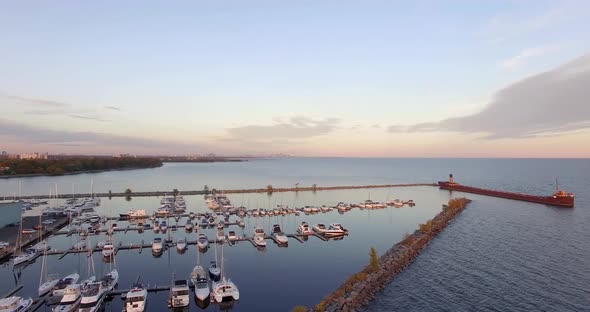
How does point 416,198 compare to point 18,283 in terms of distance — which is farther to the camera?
point 416,198

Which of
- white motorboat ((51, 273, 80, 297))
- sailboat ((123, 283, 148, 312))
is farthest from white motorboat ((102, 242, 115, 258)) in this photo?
sailboat ((123, 283, 148, 312))

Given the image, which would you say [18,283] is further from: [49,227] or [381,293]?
[381,293]

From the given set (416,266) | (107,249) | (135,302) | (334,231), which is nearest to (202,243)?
(107,249)

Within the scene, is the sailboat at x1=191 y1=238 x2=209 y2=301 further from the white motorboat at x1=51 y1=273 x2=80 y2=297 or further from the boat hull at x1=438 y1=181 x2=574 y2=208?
the boat hull at x1=438 y1=181 x2=574 y2=208

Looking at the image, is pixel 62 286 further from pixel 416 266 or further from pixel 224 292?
pixel 416 266

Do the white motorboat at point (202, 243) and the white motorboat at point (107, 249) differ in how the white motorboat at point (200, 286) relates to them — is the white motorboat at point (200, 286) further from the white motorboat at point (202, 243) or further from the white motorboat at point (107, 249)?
the white motorboat at point (107, 249)

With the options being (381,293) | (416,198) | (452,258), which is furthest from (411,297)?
(416,198)
